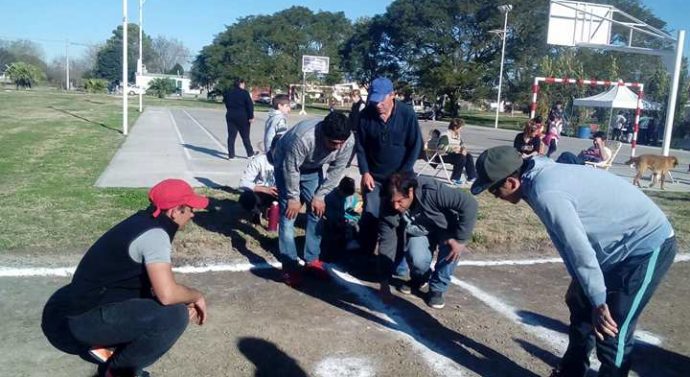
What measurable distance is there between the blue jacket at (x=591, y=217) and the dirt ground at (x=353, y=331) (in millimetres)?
1275

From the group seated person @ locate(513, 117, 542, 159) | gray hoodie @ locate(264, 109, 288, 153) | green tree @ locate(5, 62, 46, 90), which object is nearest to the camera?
gray hoodie @ locate(264, 109, 288, 153)

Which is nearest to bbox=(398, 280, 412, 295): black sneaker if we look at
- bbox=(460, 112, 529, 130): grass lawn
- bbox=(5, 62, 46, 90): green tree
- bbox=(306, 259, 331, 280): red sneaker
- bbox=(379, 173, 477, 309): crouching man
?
bbox=(379, 173, 477, 309): crouching man

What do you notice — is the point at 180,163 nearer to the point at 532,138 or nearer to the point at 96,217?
the point at 96,217

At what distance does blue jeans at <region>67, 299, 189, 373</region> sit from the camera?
2.90 metres

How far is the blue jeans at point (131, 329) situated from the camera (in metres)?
2.90

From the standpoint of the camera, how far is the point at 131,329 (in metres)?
2.96

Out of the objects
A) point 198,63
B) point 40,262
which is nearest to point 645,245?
point 40,262

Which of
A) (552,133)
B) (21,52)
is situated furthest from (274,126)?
(21,52)

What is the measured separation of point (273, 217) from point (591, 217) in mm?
4450

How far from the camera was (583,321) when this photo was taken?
3299 millimetres

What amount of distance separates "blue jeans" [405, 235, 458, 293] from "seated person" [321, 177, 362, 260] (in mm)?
1178

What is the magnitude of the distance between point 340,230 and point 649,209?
376cm

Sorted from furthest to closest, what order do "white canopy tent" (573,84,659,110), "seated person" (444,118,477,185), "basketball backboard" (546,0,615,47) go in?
"white canopy tent" (573,84,659,110)
"basketball backboard" (546,0,615,47)
"seated person" (444,118,477,185)

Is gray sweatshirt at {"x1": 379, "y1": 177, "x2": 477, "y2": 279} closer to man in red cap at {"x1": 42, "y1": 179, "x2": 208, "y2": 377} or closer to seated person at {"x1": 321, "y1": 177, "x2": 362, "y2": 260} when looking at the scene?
seated person at {"x1": 321, "y1": 177, "x2": 362, "y2": 260}
